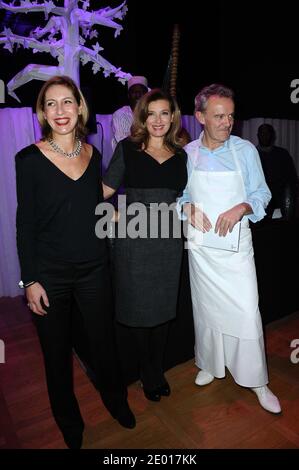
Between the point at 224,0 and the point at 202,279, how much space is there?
201 inches

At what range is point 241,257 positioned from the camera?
1986 millimetres

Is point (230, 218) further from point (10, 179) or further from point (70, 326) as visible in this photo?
point (10, 179)

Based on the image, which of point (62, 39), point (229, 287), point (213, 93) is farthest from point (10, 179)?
point (229, 287)

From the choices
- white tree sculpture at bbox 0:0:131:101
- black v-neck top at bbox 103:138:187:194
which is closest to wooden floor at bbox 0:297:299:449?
black v-neck top at bbox 103:138:187:194

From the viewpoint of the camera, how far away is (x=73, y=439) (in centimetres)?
181

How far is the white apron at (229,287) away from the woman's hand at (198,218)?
4 cm

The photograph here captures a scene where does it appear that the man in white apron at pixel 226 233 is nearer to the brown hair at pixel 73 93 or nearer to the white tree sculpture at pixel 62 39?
the brown hair at pixel 73 93

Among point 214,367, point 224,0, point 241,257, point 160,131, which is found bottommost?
point 214,367

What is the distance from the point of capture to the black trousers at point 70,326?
1611mm

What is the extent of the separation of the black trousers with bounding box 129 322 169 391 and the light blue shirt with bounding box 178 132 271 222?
2.54 feet

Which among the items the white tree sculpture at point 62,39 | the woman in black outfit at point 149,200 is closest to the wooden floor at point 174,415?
the woman in black outfit at point 149,200

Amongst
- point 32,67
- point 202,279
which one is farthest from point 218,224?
point 32,67

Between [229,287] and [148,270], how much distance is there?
486 millimetres
